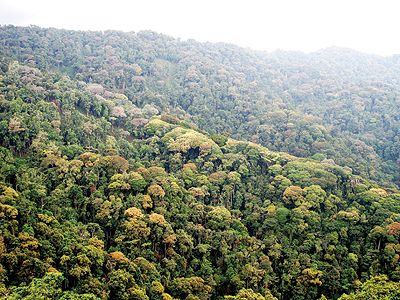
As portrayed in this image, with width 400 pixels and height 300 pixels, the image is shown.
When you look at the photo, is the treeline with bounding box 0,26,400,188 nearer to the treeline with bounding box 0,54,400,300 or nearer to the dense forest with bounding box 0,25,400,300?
the dense forest with bounding box 0,25,400,300

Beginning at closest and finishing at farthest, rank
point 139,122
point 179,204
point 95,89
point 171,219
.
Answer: point 171,219, point 179,204, point 139,122, point 95,89

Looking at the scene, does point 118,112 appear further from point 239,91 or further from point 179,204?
point 239,91

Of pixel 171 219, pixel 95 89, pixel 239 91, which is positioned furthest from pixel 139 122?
pixel 239 91

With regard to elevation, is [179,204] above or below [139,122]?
below

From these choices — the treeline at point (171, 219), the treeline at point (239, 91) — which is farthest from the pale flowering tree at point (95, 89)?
the treeline at point (171, 219)

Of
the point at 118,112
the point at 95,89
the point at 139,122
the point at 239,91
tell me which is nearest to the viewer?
the point at 118,112

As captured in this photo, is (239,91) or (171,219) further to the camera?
(239,91)

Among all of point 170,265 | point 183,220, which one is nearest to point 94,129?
point 183,220

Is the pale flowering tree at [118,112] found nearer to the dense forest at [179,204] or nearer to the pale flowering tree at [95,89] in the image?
the dense forest at [179,204]
